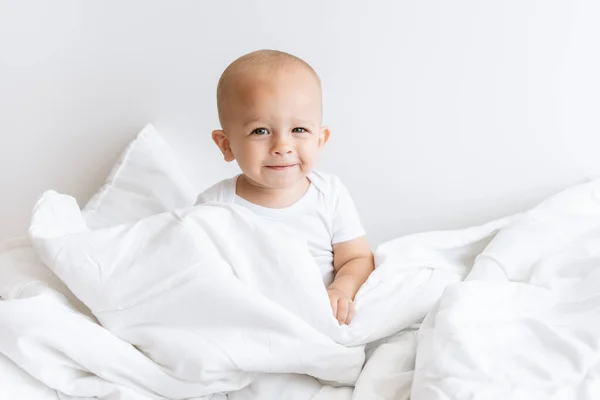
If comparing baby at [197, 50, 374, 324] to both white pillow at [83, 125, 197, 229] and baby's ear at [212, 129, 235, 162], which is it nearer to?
baby's ear at [212, 129, 235, 162]

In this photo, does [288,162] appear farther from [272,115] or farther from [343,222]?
[343,222]

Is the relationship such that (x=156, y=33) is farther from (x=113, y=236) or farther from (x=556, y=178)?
(x=556, y=178)

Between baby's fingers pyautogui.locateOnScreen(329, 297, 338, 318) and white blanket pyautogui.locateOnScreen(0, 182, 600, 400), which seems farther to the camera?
baby's fingers pyautogui.locateOnScreen(329, 297, 338, 318)

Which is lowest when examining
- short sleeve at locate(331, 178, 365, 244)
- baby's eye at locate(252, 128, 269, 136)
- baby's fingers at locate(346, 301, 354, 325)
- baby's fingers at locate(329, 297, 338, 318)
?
baby's fingers at locate(346, 301, 354, 325)

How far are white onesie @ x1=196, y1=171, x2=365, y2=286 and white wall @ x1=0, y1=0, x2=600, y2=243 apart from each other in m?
0.21

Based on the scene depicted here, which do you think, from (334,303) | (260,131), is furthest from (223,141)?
(334,303)

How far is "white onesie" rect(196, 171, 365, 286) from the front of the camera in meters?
1.26

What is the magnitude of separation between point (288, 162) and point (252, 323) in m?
0.28

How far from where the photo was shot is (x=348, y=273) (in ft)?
4.03

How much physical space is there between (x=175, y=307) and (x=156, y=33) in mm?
671

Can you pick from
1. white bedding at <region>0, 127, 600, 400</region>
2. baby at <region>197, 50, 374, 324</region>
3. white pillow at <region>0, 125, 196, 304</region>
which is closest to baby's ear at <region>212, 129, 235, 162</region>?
baby at <region>197, 50, 374, 324</region>

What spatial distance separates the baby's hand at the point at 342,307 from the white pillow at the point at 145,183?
1.49ft

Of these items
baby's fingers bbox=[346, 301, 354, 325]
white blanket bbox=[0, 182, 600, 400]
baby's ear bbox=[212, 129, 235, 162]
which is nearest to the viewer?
white blanket bbox=[0, 182, 600, 400]

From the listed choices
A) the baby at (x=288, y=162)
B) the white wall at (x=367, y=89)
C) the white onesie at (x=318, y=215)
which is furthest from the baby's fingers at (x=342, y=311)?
the white wall at (x=367, y=89)
